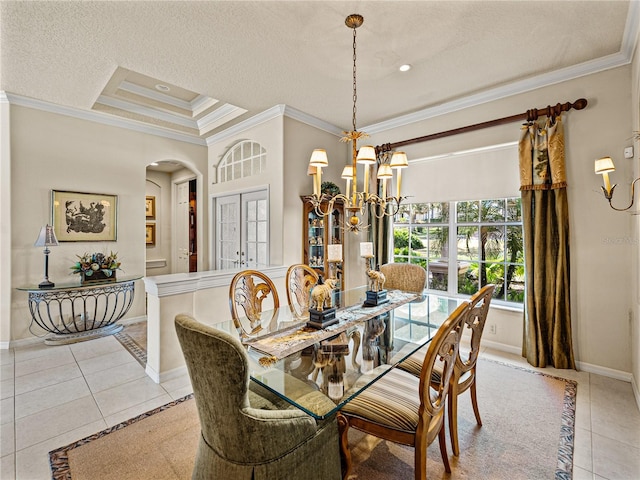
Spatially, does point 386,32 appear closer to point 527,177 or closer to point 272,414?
point 527,177

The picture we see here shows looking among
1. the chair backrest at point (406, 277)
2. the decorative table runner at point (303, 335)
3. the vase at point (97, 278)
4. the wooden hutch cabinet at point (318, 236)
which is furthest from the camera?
the wooden hutch cabinet at point (318, 236)

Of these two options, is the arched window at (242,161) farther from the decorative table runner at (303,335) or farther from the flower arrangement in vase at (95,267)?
the decorative table runner at (303,335)

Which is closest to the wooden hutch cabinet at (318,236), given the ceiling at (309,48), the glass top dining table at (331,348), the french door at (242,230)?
the french door at (242,230)

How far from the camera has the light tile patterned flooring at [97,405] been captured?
1.85 m

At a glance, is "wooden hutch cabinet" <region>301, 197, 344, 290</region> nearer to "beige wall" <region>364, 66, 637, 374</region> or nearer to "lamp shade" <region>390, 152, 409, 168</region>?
"lamp shade" <region>390, 152, 409, 168</region>

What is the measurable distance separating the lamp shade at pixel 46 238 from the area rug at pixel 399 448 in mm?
2518

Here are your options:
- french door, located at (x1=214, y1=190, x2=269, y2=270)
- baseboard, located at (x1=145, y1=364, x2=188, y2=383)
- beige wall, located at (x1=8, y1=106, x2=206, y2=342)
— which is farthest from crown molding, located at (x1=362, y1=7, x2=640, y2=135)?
baseboard, located at (x1=145, y1=364, x2=188, y2=383)

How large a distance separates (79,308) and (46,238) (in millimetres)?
1049

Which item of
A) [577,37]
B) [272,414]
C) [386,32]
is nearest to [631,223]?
[577,37]

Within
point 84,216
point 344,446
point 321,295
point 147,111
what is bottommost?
point 344,446

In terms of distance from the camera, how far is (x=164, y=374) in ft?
9.26

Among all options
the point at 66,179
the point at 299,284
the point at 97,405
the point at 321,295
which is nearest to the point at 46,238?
the point at 66,179

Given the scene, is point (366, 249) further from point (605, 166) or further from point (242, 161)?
point (242, 161)

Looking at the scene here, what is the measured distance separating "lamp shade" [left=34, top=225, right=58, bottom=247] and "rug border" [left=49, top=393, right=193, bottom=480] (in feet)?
8.17
